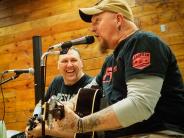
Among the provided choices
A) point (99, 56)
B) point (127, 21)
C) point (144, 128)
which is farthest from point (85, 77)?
point (144, 128)

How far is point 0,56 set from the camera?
478 cm

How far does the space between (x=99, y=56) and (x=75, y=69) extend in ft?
2.69

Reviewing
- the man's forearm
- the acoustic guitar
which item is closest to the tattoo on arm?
the man's forearm

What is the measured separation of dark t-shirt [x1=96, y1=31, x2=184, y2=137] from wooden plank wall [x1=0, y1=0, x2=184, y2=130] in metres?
1.88

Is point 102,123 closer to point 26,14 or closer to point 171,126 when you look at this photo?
point 171,126

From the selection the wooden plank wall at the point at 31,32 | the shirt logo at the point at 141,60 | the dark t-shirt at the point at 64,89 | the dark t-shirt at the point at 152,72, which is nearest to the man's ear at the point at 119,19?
the dark t-shirt at the point at 152,72

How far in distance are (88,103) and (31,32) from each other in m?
2.74

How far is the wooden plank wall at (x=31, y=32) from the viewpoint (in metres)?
3.85

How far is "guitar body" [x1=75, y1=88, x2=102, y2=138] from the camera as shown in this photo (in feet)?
6.37

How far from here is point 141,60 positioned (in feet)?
4.89

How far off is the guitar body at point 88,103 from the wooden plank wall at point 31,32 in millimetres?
1658

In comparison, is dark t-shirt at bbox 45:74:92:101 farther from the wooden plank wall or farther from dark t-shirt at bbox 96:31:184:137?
dark t-shirt at bbox 96:31:184:137

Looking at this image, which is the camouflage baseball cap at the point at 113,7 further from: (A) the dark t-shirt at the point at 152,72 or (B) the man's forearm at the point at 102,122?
(B) the man's forearm at the point at 102,122

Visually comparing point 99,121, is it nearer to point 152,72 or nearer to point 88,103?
point 152,72
